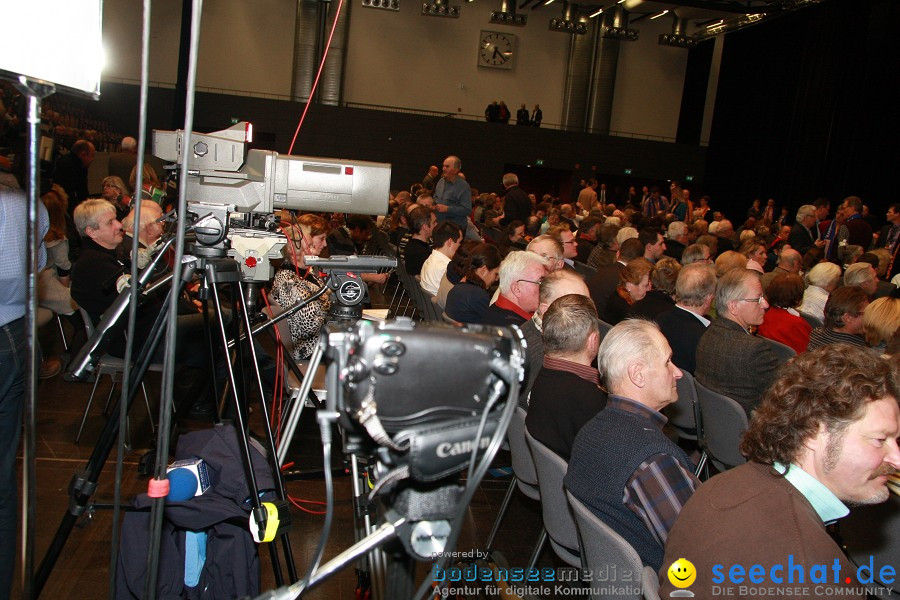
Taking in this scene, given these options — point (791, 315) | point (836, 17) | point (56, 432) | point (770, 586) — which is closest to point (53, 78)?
point (770, 586)

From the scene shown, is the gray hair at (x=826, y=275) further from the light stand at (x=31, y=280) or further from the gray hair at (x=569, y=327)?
the light stand at (x=31, y=280)

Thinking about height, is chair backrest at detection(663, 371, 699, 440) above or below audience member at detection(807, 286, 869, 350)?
below

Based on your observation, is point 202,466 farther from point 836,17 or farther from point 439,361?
point 836,17

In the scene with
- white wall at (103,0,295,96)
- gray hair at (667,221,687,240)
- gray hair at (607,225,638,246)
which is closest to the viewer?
gray hair at (607,225,638,246)

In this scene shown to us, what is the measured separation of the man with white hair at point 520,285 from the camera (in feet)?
11.6

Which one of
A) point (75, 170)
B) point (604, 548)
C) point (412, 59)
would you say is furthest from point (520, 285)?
point (412, 59)

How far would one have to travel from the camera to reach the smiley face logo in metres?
1.38

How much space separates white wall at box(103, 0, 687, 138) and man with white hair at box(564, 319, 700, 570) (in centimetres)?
1484

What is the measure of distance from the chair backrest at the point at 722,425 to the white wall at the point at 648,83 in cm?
1521

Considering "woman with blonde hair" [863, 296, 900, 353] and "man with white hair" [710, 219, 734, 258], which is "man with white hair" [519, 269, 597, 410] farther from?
"man with white hair" [710, 219, 734, 258]

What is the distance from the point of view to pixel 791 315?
13.4 feet

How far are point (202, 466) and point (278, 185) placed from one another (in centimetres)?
78

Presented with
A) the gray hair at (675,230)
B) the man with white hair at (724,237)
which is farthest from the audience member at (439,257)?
the man with white hair at (724,237)

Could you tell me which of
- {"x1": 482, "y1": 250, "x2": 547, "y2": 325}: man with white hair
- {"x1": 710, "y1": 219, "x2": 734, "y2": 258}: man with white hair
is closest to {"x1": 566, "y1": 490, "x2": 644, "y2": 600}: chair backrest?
{"x1": 482, "y1": 250, "x2": 547, "y2": 325}: man with white hair
